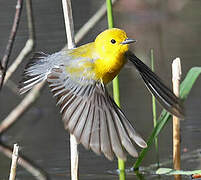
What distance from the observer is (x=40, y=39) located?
5.51 m

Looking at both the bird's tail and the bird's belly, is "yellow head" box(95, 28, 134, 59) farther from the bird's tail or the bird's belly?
the bird's tail

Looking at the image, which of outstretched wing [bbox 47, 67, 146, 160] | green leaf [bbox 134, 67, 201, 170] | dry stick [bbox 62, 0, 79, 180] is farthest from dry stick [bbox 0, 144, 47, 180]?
outstretched wing [bbox 47, 67, 146, 160]

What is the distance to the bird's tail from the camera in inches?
123

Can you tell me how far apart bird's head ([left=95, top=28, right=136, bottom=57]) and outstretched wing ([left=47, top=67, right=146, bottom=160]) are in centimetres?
15

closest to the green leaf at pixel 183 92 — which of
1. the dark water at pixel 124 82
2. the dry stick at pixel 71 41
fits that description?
the dark water at pixel 124 82

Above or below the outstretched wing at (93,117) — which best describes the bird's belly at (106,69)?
above

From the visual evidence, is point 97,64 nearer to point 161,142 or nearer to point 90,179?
point 90,179

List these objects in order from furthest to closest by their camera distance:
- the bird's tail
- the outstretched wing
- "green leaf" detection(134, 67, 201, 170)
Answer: "green leaf" detection(134, 67, 201, 170)
the bird's tail
the outstretched wing

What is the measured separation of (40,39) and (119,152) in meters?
3.12

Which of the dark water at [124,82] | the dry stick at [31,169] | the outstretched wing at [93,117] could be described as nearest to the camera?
the outstretched wing at [93,117]

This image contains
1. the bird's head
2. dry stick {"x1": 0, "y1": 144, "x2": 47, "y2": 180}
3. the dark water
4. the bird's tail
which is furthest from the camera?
the dark water

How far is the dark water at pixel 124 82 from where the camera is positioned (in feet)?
12.2

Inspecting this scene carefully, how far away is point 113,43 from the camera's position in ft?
9.39

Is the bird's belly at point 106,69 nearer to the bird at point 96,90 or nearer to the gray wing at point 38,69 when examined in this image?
the bird at point 96,90
